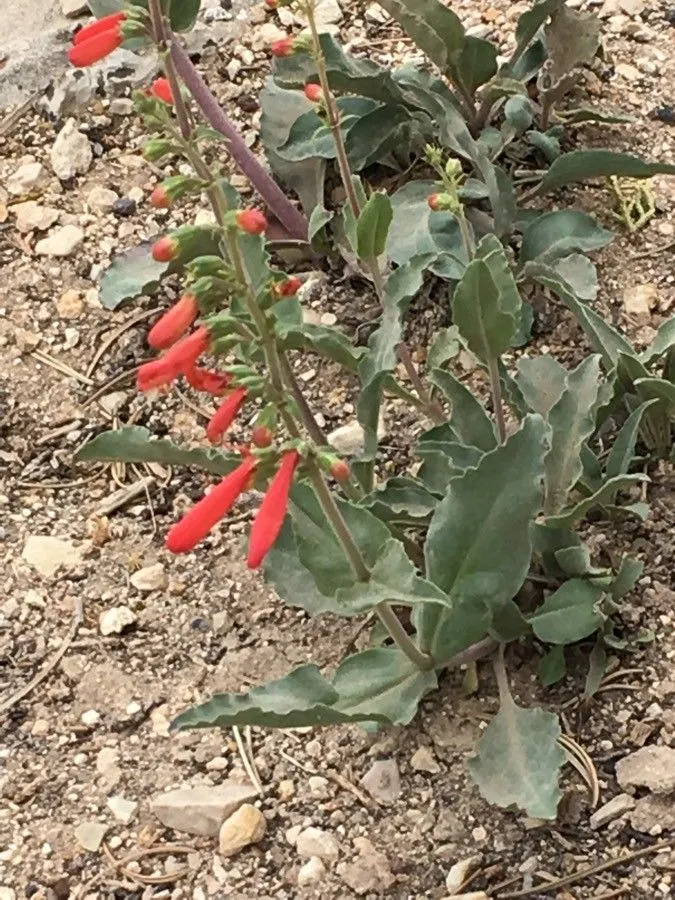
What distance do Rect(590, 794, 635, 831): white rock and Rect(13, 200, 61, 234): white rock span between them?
7.18ft

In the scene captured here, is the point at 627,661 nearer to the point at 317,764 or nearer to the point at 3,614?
the point at 317,764

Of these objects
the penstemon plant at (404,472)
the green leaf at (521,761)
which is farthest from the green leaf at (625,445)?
the green leaf at (521,761)

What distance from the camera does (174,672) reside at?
9.25 feet

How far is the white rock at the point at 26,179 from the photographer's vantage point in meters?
3.87

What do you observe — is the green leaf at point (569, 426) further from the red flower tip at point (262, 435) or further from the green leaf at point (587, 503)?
the red flower tip at point (262, 435)

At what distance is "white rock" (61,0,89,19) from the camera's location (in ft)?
14.3

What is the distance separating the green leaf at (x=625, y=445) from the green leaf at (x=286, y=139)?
1.22m

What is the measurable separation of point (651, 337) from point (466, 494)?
3.30ft

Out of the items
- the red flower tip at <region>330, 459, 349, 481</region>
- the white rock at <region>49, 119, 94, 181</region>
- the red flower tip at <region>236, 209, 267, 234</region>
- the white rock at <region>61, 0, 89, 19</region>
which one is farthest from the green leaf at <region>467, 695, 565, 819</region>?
the white rock at <region>61, 0, 89, 19</region>

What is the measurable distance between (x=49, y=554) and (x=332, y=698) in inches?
36.9

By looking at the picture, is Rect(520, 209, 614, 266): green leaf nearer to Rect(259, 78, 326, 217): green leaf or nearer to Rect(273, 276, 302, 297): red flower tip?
Rect(259, 78, 326, 217): green leaf

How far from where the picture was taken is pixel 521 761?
2.36m

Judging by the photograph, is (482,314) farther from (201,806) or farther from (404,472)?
(201,806)

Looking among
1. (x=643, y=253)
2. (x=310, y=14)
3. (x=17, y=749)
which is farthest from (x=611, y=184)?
(x=17, y=749)
